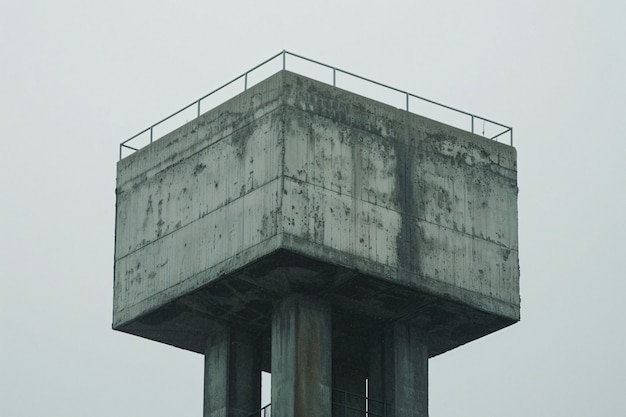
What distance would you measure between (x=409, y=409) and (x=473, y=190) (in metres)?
6.37

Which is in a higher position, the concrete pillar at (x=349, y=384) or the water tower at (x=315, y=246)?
the water tower at (x=315, y=246)

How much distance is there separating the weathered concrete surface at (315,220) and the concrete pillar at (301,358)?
1.74 ft

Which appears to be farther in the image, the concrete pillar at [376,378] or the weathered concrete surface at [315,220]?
the concrete pillar at [376,378]

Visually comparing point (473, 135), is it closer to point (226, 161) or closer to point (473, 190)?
point (473, 190)

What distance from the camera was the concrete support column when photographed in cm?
6912

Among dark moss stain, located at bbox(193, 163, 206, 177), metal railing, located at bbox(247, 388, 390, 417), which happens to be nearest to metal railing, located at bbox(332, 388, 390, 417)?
metal railing, located at bbox(247, 388, 390, 417)

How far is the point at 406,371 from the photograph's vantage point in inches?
2739

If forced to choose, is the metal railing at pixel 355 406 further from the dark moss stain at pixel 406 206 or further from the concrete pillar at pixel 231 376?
the dark moss stain at pixel 406 206

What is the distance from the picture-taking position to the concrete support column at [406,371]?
69125mm

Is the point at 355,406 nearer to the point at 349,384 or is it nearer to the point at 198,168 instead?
the point at 349,384

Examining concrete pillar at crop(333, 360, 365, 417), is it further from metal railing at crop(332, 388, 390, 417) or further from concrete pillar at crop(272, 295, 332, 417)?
concrete pillar at crop(272, 295, 332, 417)

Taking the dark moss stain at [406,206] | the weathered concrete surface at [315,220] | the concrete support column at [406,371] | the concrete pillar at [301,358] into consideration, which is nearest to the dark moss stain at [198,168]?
the weathered concrete surface at [315,220]

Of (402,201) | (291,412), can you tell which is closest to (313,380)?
(291,412)

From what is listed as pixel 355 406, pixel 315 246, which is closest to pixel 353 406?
pixel 355 406
